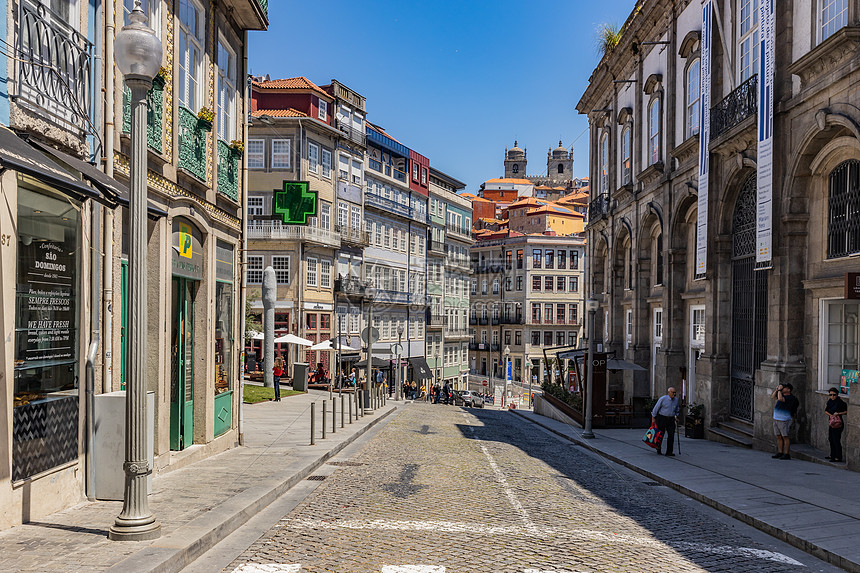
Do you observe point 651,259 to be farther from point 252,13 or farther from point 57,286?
point 57,286

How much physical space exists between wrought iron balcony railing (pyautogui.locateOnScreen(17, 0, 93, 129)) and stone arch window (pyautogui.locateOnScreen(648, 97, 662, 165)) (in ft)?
78.9

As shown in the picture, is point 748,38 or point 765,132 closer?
point 765,132

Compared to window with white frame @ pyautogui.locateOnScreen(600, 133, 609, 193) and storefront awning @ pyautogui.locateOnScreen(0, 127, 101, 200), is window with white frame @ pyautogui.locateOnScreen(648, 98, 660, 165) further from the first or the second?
storefront awning @ pyautogui.locateOnScreen(0, 127, 101, 200)

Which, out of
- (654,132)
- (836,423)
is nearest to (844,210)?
(836,423)

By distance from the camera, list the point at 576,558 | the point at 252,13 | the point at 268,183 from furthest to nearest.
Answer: the point at 268,183, the point at 252,13, the point at 576,558

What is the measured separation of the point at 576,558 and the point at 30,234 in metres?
6.36

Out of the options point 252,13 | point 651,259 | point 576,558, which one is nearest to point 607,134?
point 651,259

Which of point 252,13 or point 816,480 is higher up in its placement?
point 252,13

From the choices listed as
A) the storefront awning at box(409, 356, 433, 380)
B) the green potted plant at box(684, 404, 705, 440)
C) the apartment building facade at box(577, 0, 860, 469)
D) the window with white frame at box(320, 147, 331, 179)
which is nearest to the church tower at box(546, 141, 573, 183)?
the storefront awning at box(409, 356, 433, 380)

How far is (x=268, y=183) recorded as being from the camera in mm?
48094

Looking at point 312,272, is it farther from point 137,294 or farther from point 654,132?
point 137,294

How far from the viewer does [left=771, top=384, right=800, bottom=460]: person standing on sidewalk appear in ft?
55.0

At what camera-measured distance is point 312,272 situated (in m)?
49.5

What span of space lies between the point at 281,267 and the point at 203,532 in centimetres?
4089
